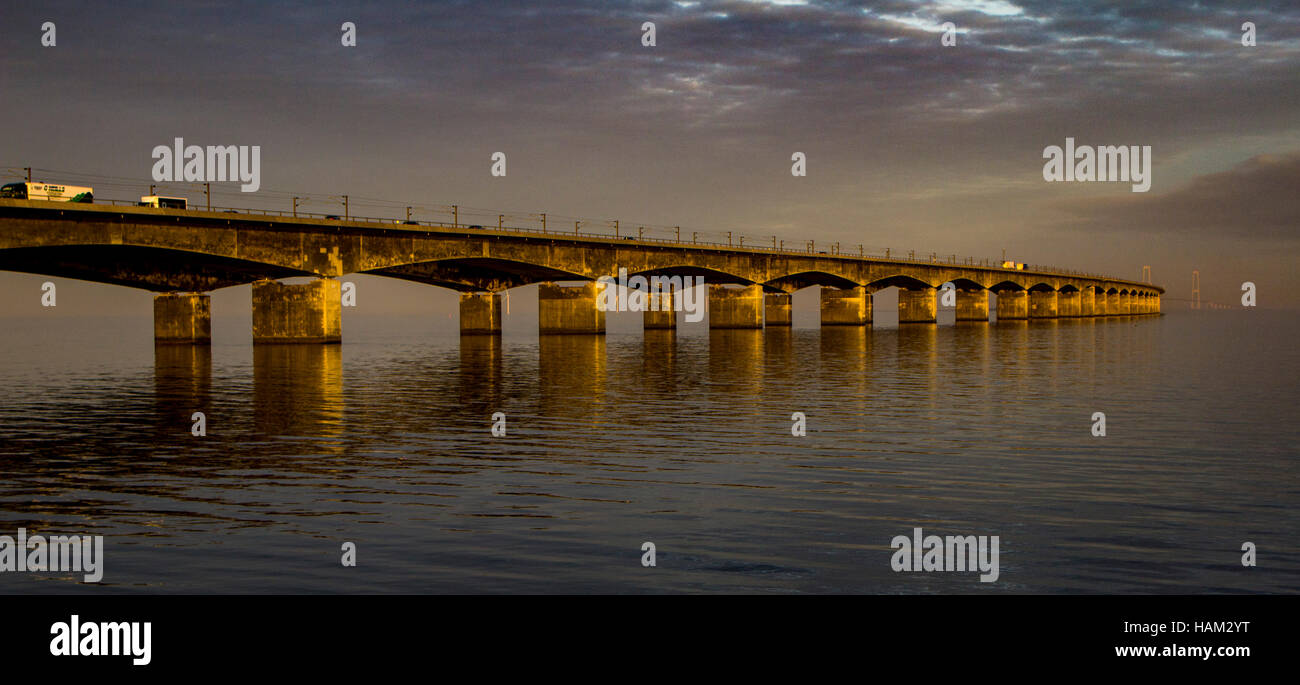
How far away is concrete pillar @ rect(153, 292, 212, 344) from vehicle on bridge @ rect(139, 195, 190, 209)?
63.9 ft

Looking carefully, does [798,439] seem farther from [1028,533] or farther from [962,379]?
[962,379]

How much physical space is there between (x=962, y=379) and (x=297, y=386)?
27808mm

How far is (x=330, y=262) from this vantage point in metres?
72.2

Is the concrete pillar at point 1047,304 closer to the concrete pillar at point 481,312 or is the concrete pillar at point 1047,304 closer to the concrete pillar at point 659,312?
the concrete pillar at point 659,312

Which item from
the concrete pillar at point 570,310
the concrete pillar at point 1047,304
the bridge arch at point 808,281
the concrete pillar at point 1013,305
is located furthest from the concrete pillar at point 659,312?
the concrete pillar at point 1047,304

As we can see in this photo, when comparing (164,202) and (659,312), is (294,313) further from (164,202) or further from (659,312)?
(659,312)

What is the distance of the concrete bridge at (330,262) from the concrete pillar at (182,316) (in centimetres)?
8

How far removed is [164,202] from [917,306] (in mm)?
114010

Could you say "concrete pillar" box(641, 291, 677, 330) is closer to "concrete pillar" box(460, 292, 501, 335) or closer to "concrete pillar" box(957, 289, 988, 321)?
"concrete pillar" box(460, 292, 501, 335)

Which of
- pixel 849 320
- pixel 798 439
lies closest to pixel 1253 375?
pixel 798 439

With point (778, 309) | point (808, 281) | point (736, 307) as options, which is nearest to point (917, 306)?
point (808, 281)

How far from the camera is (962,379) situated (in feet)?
137
